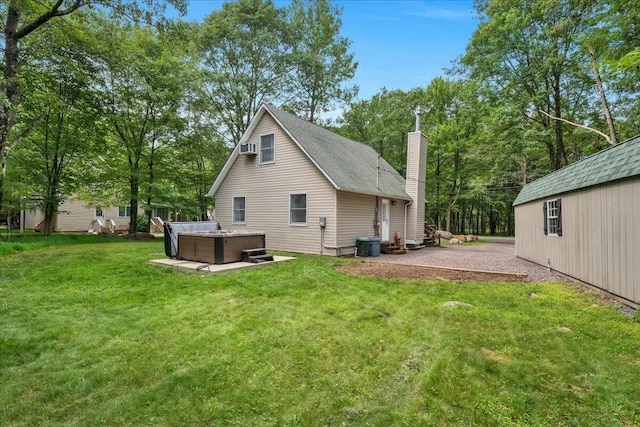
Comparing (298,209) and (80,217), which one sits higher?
(298,209)

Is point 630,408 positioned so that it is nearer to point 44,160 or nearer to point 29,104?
point 29,104

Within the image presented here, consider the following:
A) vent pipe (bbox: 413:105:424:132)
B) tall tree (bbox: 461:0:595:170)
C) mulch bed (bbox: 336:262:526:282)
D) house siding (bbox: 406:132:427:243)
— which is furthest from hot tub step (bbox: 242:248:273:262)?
tall tree (bbox: 461:0:595:170)

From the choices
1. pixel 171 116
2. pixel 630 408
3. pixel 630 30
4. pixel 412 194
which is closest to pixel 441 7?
pixel 630 30

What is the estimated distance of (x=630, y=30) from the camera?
33.5 feet

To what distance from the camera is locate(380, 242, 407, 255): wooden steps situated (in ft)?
41.5

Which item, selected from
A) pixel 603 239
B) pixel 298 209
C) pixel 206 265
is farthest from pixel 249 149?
pixel 603 239

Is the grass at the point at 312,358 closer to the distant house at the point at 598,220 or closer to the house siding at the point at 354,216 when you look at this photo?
the distant house at the point at 598,220

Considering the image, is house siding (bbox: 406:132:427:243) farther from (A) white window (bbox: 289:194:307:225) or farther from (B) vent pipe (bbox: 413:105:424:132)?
(A) white window (bbox: 289:194:307:225)

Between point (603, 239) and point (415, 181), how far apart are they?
32.2ft

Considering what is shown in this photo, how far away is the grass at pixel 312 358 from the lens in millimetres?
2312

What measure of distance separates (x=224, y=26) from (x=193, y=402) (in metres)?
23.0

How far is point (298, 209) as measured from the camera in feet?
39.1

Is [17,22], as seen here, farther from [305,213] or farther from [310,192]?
[305,213]

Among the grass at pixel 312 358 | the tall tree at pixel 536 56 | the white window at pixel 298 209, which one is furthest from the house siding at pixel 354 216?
the tall tree at pixel 536 56
